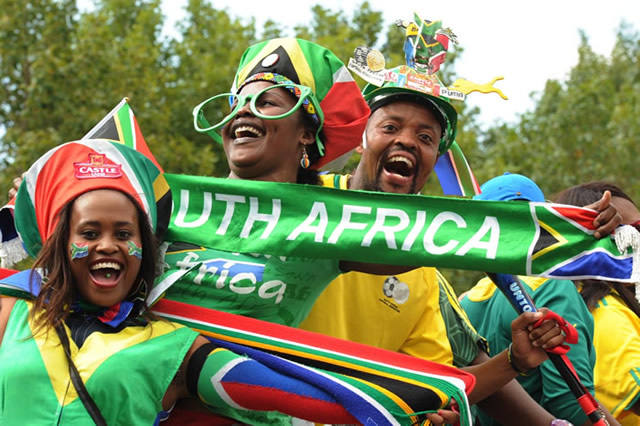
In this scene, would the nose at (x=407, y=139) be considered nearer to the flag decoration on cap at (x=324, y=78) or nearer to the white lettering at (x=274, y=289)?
the flag decoration on cap at (x=324, y=78)

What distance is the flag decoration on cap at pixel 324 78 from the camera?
3779 mm

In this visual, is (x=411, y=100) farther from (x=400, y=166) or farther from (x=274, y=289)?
(x=274, y=289)

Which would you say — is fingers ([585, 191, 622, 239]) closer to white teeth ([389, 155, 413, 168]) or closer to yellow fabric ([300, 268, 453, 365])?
yellow fabric ([300, 268, 453, 365])

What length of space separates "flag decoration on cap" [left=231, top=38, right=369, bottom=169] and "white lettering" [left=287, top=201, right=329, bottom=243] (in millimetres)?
381

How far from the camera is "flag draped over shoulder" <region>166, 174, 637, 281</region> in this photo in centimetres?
340

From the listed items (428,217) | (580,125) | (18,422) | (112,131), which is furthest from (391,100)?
(580,125)

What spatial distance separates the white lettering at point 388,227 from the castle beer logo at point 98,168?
0.96 metres

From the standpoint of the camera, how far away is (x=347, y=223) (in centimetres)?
351

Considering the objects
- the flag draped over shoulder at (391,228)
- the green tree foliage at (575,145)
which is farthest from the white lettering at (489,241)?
the green tree foliage at (575,145)

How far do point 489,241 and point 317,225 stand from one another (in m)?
0.65

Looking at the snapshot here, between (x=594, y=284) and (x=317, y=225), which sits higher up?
(x=594, y=284)

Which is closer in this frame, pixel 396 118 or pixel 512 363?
pixel 512 363

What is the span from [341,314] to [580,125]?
621 inches

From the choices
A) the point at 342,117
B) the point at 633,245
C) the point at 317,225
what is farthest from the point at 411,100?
the point at 633,245
